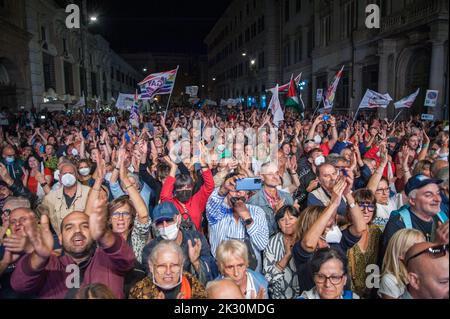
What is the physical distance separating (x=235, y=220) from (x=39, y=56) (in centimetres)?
2803

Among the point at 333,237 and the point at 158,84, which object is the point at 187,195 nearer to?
the point at 333,237

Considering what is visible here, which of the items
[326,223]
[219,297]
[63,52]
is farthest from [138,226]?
[63,52]

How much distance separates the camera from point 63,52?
3406 cm

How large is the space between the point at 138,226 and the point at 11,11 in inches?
1024

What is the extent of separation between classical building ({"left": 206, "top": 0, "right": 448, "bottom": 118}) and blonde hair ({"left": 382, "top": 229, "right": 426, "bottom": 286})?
11.3ft

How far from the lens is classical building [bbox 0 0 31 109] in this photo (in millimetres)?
22594

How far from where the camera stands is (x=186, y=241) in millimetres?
3453

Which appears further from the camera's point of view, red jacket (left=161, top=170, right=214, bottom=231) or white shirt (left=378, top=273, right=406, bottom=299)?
red jacket (left=161, top=170, right=214, bottom=231)

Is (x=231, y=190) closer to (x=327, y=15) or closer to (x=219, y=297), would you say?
(x=219, y=297)

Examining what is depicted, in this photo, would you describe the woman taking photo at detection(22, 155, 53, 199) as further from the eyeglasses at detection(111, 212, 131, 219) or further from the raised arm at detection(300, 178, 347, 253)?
the raised arm at detection(300, 178, 347, 253)

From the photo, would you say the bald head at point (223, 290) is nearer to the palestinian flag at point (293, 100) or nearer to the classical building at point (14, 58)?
the palestinian flag at point (293, 100)

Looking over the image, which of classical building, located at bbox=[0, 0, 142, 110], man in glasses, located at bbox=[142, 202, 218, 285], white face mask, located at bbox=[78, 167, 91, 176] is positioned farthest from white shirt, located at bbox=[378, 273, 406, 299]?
classical building, located at bbox=[0, 0, 142, 110]

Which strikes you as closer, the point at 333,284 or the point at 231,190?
the point at 333,284

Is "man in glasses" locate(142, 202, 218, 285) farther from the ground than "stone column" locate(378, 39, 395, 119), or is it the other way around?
"stone column" locate(378, 39, 395, 119)
